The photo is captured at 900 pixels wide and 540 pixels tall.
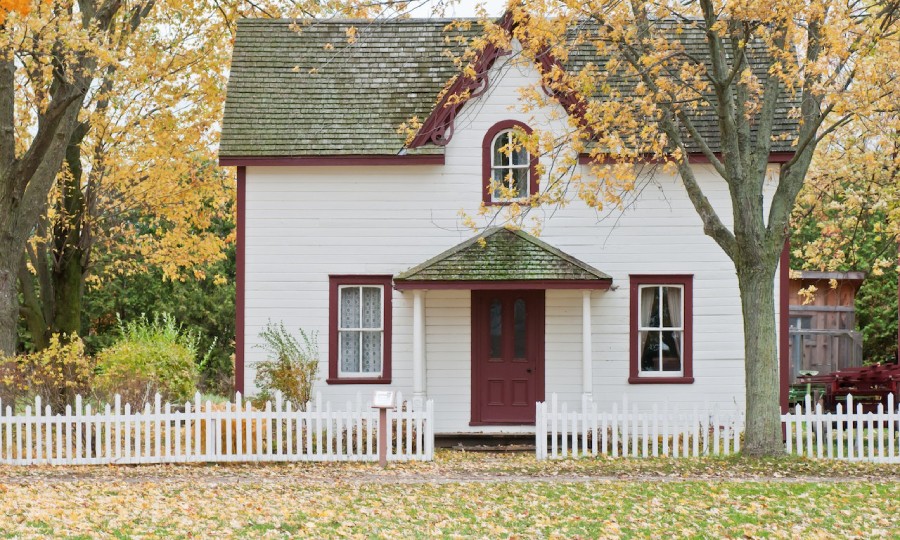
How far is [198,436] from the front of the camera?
653 inches

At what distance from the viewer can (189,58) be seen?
26203mm

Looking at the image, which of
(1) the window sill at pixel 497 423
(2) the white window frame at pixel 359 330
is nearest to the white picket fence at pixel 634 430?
(1) the window sill at pixel 497 423

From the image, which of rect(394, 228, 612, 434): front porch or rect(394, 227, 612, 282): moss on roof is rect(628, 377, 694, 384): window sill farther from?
rect(394, 227, 612, 282): moss on roof

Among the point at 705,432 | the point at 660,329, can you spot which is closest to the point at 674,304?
the point at 660,329

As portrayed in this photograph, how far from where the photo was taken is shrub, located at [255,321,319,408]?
60.6 feet

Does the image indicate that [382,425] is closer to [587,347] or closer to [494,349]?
[494,349]

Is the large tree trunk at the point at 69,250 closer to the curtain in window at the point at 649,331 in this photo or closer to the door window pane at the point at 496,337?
the door window pane at the point at 496,337

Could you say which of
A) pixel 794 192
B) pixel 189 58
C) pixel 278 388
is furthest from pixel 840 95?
pixel 189 58

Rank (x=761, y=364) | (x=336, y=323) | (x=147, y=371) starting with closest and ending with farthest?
(x=761, y=364) < (x=147, y=371) < (x=336, y=323)

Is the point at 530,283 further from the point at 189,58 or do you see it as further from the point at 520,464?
the point at 189,58

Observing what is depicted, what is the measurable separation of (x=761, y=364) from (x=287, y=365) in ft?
24.9

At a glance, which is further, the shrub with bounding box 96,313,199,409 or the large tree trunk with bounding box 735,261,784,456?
the shrub with bounding box 96,313,199,409

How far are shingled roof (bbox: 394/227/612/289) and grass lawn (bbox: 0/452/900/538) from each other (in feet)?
10.7

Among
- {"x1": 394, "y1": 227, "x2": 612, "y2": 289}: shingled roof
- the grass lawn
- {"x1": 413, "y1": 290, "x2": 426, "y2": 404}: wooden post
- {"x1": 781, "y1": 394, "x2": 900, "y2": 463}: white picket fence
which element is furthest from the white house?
the grass lawn
